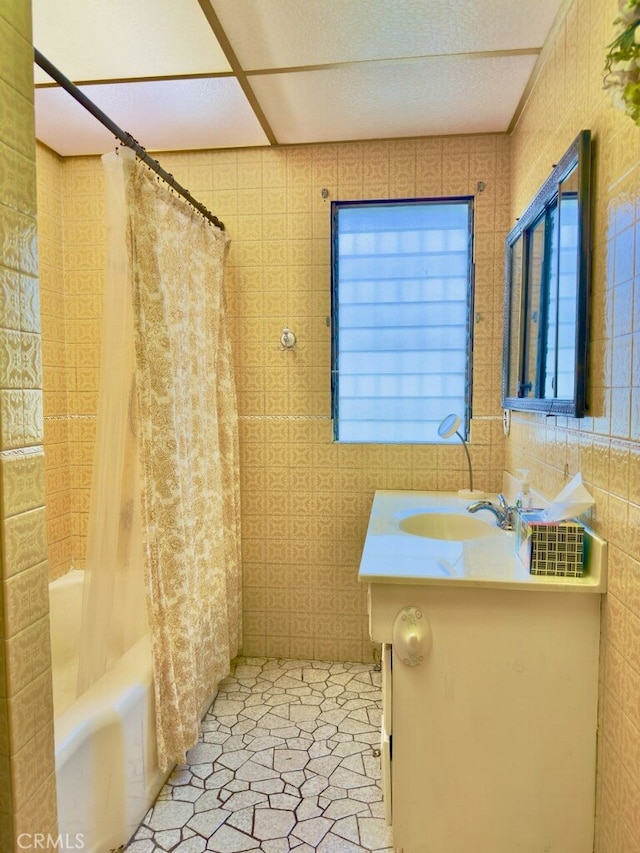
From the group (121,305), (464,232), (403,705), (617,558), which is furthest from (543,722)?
(464,232)

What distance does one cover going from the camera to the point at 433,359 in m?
2.38

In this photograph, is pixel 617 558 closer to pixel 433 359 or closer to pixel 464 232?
pixel 433 359

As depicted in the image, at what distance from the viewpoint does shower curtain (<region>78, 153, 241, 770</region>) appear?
1.62m

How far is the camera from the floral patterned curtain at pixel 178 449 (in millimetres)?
1620

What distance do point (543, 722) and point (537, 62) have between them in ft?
6.87

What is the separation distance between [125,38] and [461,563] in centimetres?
194

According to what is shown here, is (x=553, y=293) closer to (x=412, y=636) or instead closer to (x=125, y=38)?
(x=412, y=636)

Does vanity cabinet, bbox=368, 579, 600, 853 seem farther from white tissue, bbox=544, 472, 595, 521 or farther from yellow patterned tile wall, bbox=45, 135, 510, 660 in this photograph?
yellow patterned tile wall, bbox=45, 135, 510, 660

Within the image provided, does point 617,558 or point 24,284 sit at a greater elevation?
point 24,284

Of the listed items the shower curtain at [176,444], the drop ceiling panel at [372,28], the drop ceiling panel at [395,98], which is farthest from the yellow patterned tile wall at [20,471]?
the drop ceiling panel at [395,98]

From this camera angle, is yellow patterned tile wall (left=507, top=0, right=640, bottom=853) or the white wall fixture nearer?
yellow patterned tile wall (left=507, top=0, right=640, bottom=853)

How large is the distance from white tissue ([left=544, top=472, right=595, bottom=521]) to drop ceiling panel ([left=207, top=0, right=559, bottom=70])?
140 cm

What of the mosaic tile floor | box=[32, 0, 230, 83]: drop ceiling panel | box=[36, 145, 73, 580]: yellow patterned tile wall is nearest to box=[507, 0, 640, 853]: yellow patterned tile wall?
the mosaic tile floor
